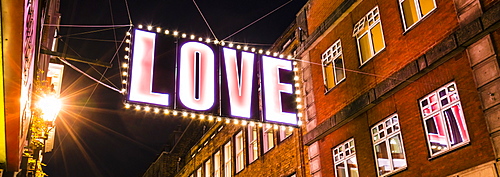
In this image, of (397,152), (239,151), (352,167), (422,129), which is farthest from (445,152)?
(239,151)

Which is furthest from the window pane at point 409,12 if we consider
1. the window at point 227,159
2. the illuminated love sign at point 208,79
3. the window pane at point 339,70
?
the window at point 227,159

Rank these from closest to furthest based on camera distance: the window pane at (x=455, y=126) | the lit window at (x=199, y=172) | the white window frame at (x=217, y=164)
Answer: the window pane at (x=455, y=126)
the white window frame at (x=217, y=164)
the lit window at (x=199, y=172)

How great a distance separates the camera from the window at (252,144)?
21.1m

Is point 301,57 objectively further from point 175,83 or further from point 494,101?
point 494,101

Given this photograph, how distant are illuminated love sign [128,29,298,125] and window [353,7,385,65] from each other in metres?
2.48

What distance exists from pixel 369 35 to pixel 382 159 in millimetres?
3660

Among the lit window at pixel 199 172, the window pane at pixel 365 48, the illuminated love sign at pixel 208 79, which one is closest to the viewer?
the illuminated love sign at pixel 208 79

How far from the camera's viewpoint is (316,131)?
14.8 m

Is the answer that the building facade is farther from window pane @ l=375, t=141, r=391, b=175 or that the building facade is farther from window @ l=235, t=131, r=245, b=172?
window @ l=235, t=131, r=245, b=172

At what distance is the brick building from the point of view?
364 inches

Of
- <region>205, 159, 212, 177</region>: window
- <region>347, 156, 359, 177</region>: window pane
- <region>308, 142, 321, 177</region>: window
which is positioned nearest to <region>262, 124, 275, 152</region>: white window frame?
<region>308, 142, 321, 177</region>: window

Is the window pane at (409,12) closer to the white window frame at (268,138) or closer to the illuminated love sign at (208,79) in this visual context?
the illuminated love sign at (208,79)

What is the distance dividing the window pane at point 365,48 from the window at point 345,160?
246cm

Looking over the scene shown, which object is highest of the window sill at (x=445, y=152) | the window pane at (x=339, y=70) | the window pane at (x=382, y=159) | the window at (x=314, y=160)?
the window pane at (x=339, y=70)
